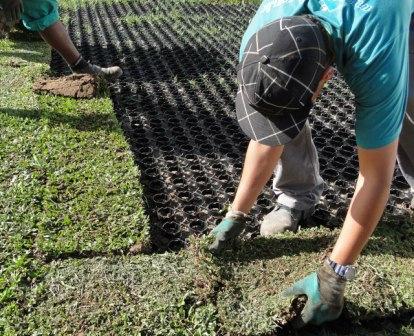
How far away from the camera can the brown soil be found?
4004mm

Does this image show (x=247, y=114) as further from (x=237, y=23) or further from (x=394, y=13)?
(x=237, y=23)

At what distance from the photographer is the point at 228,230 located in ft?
7.35

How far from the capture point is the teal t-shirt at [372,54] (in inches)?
61.2

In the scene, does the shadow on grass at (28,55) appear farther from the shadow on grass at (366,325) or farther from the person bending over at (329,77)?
the shadow on grass at (366,325)

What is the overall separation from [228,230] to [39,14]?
2.80m

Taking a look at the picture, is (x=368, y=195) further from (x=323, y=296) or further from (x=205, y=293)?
(x=205, y=293)

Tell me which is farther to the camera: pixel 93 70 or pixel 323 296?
pixel 93 70

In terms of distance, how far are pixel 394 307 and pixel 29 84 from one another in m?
3.34

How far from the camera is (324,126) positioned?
3740 mm

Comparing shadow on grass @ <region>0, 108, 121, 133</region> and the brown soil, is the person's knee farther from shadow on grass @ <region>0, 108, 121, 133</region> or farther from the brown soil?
shadow on grass @ <region>0, 108, 121, 133</region>

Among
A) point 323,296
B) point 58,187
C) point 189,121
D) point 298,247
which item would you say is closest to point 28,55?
point 189,121

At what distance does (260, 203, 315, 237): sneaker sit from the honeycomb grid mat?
4.0 inches

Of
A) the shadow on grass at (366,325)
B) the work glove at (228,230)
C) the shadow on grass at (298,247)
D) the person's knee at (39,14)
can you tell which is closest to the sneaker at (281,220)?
the shadow on grass at (298,247)

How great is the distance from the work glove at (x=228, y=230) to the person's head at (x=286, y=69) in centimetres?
62
